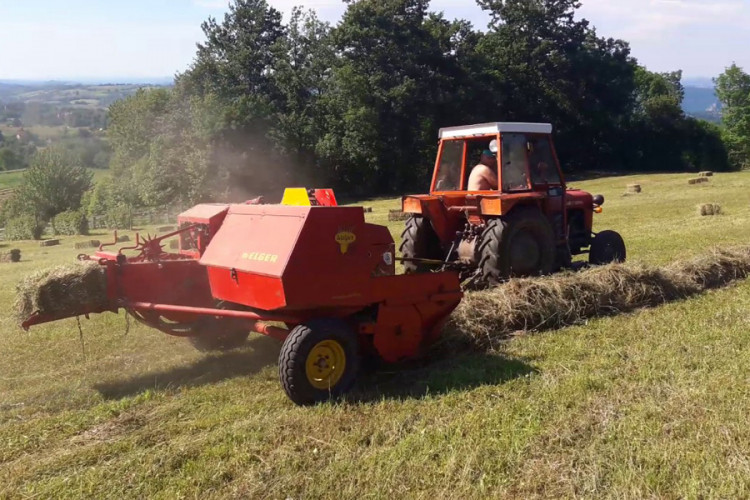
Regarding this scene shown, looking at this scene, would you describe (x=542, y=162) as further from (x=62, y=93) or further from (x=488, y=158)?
(x=62, y=93)

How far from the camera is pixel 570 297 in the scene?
7344 millimetres

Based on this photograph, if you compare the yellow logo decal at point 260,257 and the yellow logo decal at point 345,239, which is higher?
the yellow logo decal at point 345,239

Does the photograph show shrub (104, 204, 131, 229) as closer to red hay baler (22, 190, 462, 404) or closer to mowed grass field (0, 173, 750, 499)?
mowed grass field (0, 173, 750, 499)

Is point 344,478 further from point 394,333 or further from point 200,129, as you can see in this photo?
point 200,129

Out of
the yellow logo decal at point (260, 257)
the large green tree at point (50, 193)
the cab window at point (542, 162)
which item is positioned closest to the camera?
the yellow logo decal at point (260, 257)

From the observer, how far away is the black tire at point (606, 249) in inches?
384

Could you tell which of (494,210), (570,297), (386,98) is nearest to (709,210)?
(494,210)

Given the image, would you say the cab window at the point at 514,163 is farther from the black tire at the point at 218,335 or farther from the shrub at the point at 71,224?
the shrub at the point at 71,224

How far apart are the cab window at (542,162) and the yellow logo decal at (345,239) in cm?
386

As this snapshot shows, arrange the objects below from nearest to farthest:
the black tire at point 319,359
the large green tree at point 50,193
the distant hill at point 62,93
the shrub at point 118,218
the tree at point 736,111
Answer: the black tire at point 319,359 → the distant hill at point 62,93 → the shrub at point 118,218 → the large green tree at point 50,193 → the tree at point 736,111

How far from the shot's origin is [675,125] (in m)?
50.2

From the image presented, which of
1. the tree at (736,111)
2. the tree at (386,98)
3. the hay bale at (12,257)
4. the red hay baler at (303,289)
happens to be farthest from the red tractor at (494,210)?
the tree at (736,111)

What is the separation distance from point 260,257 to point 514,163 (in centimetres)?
415

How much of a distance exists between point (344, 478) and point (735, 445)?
7.29 feet
